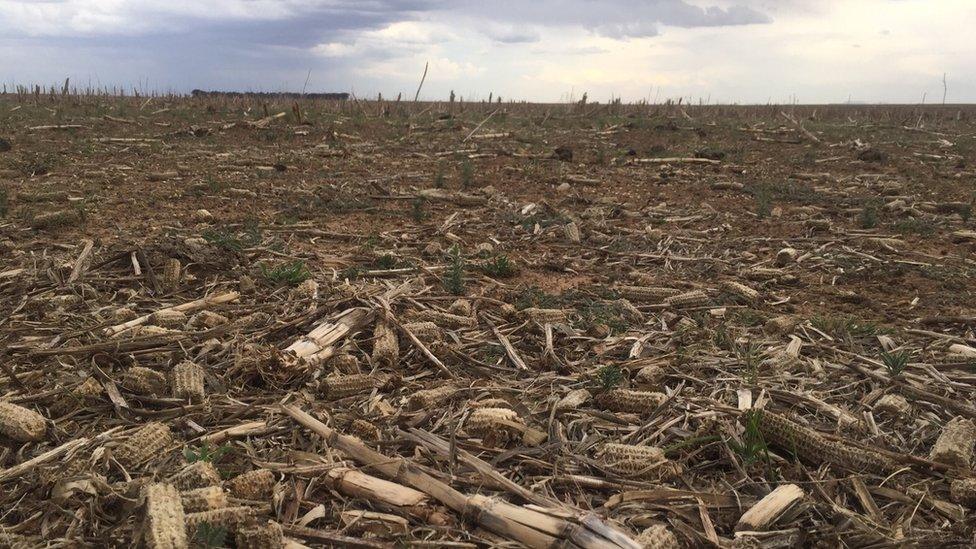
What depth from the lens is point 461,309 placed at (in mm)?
4926

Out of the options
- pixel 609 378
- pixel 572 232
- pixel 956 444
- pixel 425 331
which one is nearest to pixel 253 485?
pixel 425 331

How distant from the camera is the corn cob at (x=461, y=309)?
16.1 feet

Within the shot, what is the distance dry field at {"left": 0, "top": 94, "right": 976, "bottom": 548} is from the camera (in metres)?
2.65

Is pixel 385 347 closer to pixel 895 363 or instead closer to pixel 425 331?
pixel 425 331

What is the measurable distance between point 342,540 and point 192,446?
1.05 m

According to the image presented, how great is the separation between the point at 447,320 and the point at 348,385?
3.88 ft

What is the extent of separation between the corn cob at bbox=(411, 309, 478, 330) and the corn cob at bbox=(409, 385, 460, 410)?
3.41 ft

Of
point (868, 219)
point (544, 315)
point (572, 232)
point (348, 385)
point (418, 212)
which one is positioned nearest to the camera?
point (348, 385)

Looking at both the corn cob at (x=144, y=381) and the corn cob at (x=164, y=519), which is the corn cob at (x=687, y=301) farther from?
the corn cob at (x=164, y=519)

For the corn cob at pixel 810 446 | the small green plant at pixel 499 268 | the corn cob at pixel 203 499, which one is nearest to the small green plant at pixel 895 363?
the corn cob at pixel 810 446

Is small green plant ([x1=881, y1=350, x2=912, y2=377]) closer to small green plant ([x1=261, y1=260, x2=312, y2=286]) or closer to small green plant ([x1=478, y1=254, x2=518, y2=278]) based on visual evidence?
small green plant ([x1=478, y1=254, x2=518, y2=278])

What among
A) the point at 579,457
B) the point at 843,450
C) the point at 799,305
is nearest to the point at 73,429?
the point at 579,457

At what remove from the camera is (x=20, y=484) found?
2756 millimetres

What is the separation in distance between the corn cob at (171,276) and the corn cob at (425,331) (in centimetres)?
195
